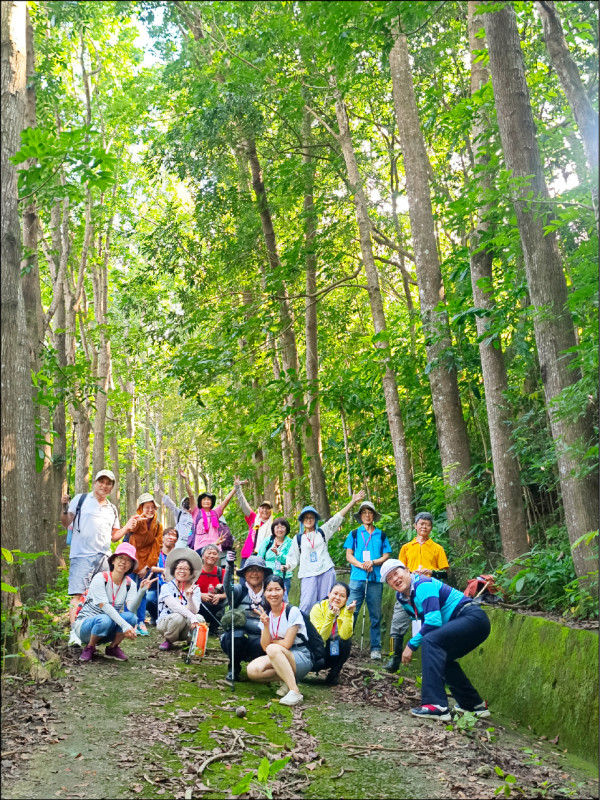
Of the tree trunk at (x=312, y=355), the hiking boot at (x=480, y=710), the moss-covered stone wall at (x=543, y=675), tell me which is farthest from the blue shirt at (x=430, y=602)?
the tree trunk at (x=312, y=355)

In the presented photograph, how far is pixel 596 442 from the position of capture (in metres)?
7.34

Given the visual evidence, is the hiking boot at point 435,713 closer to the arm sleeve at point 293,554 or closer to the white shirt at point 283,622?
the white shirt at point 283,622

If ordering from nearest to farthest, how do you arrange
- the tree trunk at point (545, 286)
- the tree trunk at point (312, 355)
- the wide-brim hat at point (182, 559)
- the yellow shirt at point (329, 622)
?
the tree trunk at point (545, 286) → the yellow shirt at point (329, 622) → the wide-brim hat at point (182, 559) → the tree trunk at point (312, 355)

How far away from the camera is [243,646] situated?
27.2ft

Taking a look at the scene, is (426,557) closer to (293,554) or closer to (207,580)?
(293,554)

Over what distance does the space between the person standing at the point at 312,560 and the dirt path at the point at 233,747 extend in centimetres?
218

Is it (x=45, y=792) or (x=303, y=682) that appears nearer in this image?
(x=45, y=792)

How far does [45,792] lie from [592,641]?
4.51m

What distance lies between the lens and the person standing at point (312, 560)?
10.0 metres

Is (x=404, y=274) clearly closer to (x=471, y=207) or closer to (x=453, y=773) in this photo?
(x=471, y=207)

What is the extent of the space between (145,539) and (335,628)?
3456 millimetres

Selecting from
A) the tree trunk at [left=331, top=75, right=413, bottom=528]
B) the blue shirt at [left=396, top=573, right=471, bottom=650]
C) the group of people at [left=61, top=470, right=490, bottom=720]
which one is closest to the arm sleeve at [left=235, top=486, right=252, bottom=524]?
the group of people at [left=61, top=470, right=490, bottom=720]

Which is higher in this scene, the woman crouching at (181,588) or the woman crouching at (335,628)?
the woman crouching at (181,588)

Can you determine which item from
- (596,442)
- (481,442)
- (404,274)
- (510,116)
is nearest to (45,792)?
(596,442)
